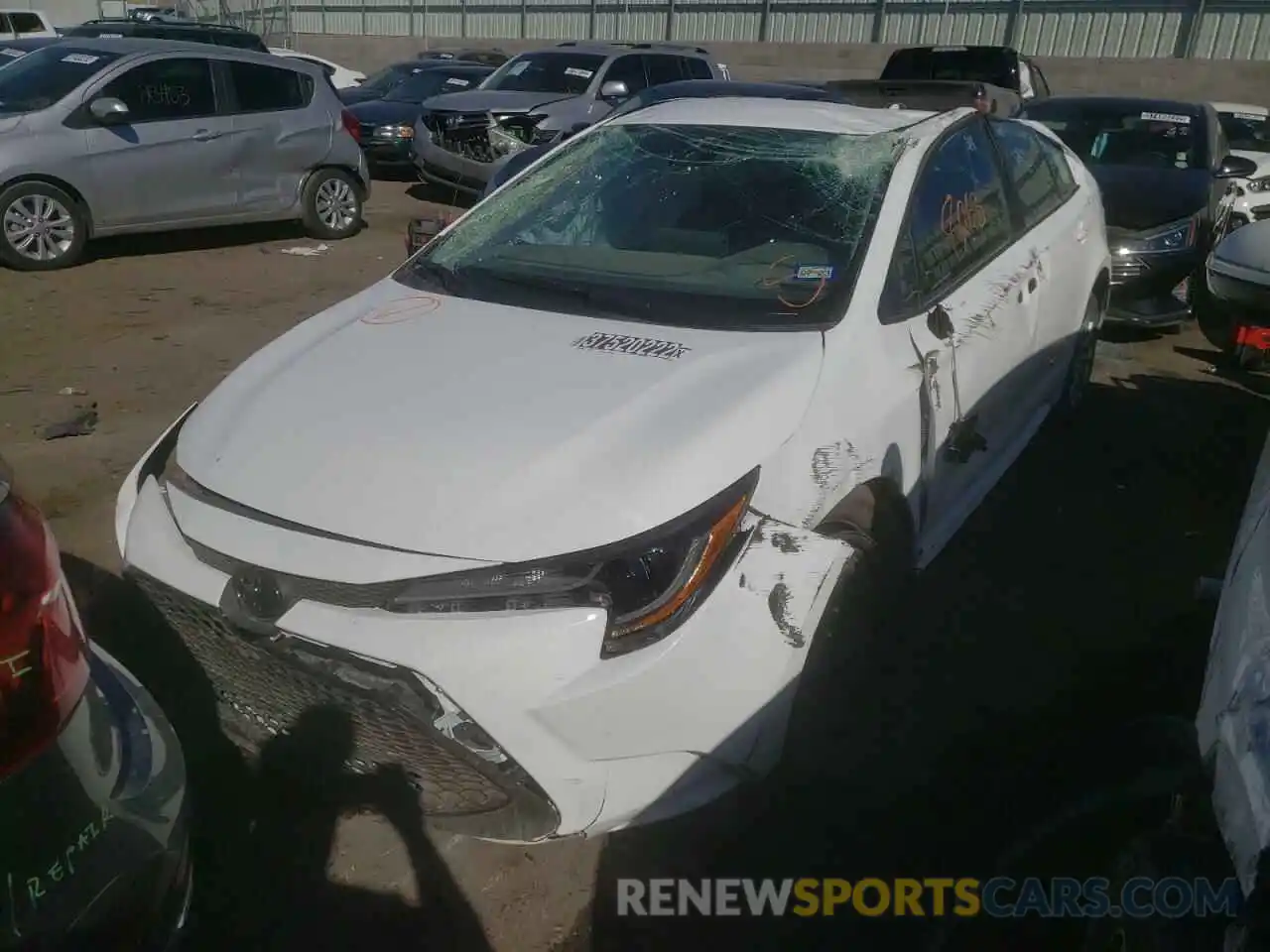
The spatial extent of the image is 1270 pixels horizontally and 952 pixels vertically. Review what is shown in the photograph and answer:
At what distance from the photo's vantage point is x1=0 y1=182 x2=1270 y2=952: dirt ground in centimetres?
244

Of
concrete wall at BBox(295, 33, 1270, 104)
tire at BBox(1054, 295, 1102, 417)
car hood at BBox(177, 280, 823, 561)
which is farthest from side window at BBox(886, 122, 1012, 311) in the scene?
concrete wall at BBox(295, 33, 1270, 104)

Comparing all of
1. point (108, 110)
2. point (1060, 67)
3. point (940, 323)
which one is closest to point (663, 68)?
point (108, 110)

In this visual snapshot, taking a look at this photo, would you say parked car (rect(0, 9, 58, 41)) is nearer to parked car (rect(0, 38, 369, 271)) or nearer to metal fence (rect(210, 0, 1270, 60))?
metal fence (rect(210, 0, 1270, 60))

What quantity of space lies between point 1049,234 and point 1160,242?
2.82 m

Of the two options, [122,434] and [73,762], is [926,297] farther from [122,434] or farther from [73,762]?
[122,434]

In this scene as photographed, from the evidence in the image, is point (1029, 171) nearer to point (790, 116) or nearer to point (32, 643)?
point (790, 116)

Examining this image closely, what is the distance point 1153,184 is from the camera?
7160 millimetres

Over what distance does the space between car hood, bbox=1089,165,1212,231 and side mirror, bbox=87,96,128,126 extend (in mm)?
6956

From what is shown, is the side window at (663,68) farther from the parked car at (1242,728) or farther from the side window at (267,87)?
the parked car at (1242,728)

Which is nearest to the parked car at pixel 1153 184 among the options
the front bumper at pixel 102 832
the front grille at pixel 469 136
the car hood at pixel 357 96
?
the front grille at pixel 469 136

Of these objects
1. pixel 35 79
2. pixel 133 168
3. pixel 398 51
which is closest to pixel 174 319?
pixel 133 168

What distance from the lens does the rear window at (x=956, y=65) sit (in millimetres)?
12750

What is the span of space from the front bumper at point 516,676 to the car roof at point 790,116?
5.97ft

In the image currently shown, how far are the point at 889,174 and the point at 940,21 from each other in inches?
798
